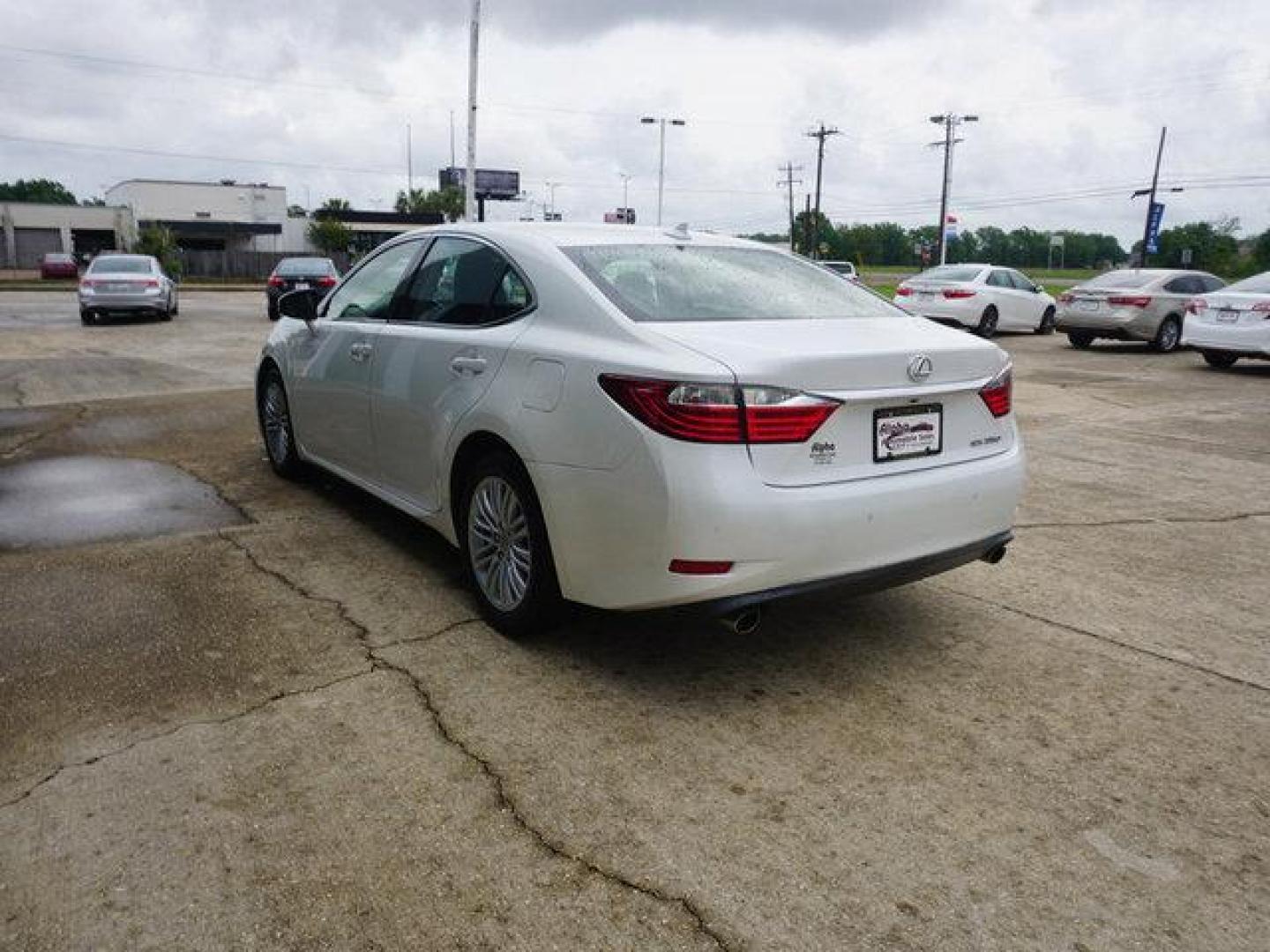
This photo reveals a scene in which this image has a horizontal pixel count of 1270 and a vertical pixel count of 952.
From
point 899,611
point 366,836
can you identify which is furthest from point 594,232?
point 366,836

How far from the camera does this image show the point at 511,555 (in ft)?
12.5

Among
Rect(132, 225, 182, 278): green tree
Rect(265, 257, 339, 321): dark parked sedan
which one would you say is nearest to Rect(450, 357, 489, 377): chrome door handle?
Rect(265, 257, 339, 321): dark parked sedan

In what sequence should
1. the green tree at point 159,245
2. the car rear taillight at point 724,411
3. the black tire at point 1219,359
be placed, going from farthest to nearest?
1. the green tree at point 159,245
2. the black tire at point 1219,359
3. the car rear taillight at point 724,411

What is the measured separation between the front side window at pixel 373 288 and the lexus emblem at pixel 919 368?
8.56 feet

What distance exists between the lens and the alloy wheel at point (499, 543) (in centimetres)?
371

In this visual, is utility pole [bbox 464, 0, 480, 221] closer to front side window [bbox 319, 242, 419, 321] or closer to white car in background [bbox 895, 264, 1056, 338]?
white car in background [bbox 895, 264, 1056, 338]

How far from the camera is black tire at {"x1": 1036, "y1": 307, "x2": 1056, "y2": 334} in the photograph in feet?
69.7

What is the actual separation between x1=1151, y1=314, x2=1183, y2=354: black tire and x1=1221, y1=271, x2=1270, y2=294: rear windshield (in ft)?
8.69

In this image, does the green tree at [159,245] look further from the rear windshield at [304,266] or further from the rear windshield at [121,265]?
the rear windshield at [121,265]

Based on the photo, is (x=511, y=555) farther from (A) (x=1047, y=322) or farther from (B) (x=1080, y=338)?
(A) (x=1047, y=322)

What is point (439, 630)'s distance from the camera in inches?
154

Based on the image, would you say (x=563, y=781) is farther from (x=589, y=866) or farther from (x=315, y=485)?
(x=315, y=485)

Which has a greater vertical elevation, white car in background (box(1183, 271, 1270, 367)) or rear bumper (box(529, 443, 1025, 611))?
white car in background (box(1183, 271, 1270, 367))

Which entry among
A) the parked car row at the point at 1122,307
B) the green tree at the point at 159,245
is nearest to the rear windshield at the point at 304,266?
the parked car row at the point at 1122,307
